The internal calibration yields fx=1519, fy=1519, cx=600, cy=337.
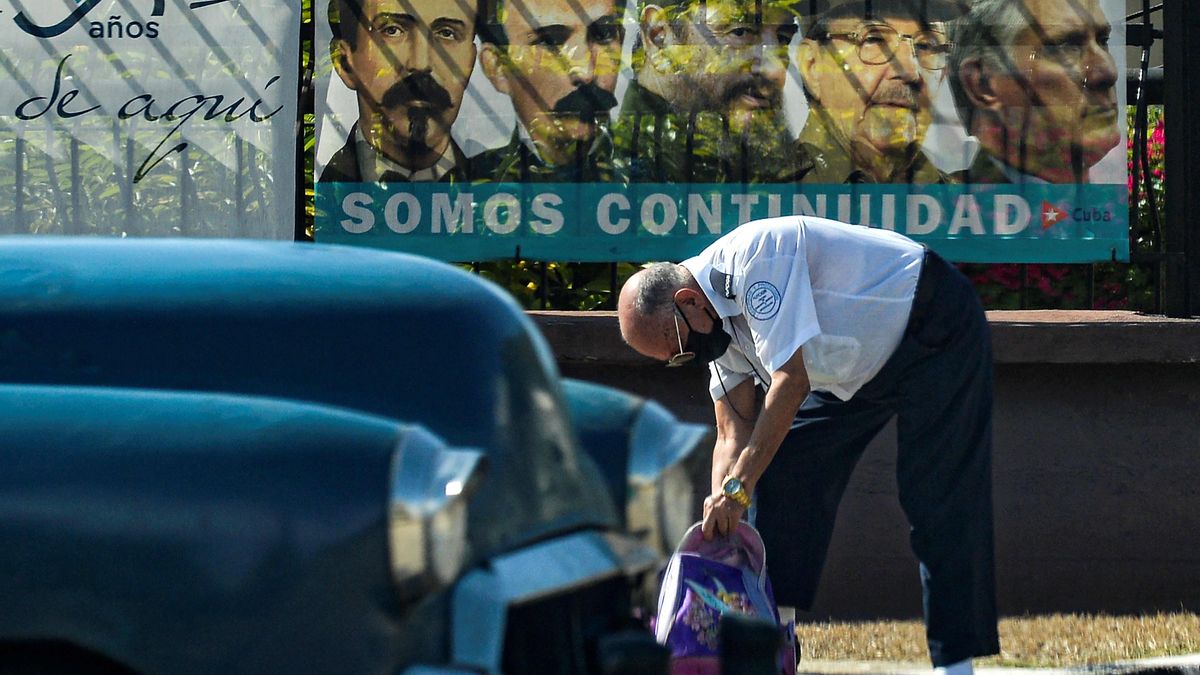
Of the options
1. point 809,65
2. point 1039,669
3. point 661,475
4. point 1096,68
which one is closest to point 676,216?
point 809,65

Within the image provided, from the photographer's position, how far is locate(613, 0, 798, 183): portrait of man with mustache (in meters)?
5.42

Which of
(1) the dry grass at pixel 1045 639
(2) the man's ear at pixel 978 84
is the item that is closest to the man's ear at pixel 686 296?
(1) the dry grass at pixel 1045 639

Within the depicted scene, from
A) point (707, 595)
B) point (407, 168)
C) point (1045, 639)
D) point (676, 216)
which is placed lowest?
point (1045, 639)

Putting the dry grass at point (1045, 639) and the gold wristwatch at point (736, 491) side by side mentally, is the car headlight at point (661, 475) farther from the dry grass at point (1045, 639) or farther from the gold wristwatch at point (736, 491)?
the dry grass at point (1045, 639)

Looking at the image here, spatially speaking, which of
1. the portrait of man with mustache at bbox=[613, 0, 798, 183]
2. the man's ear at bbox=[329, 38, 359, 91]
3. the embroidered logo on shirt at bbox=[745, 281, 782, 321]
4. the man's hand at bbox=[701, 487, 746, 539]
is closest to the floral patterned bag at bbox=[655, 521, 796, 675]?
the man's hand at bbox=[701, 487, 746, 539]

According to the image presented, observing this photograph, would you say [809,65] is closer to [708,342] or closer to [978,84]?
[978,84]

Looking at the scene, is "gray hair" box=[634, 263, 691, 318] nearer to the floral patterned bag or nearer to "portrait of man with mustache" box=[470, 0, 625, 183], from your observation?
the floral patterned bag

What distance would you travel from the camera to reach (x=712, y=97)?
543 cm

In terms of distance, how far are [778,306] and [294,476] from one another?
6.43 ft

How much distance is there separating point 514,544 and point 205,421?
47 centimetres

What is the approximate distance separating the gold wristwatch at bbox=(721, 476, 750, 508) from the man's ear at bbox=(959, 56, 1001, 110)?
229cm

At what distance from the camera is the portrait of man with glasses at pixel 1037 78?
5.42 meters

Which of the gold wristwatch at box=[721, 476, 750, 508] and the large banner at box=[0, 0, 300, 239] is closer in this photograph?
the gold wristwatch at box=[721, 476, 750, 508]

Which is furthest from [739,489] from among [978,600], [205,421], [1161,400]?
[1161,400]
